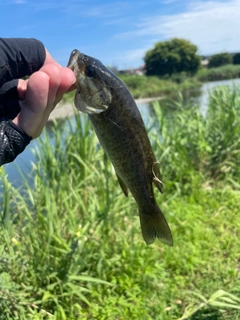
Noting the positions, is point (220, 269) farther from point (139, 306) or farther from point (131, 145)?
point (131, 145)

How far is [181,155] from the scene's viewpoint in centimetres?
499

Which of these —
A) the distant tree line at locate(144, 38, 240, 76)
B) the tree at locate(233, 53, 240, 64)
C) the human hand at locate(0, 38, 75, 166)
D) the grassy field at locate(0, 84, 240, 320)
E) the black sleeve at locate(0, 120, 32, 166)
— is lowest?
the distant tree line at locate(144, 38, 240, 76)

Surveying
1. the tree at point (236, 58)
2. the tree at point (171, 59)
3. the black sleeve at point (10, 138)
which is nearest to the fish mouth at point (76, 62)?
the black sleeve at point (10, 138)

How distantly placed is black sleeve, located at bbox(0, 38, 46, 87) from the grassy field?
4.24ft

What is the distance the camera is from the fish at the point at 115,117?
5.19 ft

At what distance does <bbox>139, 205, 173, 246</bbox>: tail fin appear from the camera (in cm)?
176

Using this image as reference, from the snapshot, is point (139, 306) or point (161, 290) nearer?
point (139, 306)

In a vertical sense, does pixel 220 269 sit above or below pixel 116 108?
below

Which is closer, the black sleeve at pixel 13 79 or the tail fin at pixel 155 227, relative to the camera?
the black sleeve at pixel 13 79

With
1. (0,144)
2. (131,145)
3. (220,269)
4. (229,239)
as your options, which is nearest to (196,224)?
(229,239)

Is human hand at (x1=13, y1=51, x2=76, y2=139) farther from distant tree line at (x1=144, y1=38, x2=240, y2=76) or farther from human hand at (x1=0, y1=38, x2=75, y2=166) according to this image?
distant tree line at (x1=144, y1=38, x2=240, y2=76)

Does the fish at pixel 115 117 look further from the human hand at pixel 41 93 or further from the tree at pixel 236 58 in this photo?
the tree at pixel 236 58

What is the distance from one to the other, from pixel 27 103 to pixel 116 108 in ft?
1.20

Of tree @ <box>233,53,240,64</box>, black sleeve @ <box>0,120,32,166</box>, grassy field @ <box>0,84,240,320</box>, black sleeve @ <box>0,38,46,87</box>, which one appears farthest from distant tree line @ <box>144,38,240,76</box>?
black sleeve @ <box>0,120,32,166</box>
